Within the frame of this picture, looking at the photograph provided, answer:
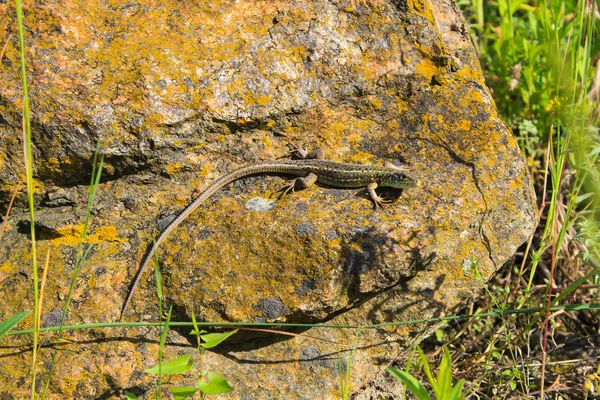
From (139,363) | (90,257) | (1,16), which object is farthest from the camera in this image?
(1,16)

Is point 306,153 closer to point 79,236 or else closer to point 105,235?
point 105,235

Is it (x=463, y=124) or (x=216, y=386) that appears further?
(x=463, y=124)

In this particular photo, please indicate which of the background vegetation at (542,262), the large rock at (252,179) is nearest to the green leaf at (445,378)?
the background vegetation at (542,262)

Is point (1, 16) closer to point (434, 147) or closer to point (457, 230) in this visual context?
point (434, 147)

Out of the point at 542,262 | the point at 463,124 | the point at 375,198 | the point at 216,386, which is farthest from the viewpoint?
the point at 542,262

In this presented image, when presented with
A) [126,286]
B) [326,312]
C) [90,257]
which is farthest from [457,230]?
[90,257]

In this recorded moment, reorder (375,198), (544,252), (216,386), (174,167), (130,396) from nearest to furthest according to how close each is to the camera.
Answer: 1. (216,386)
2. (130,396)
3. (375,198)
4. (174,167)
5. (544,252)

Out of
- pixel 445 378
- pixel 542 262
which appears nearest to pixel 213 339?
pixel 445 378
